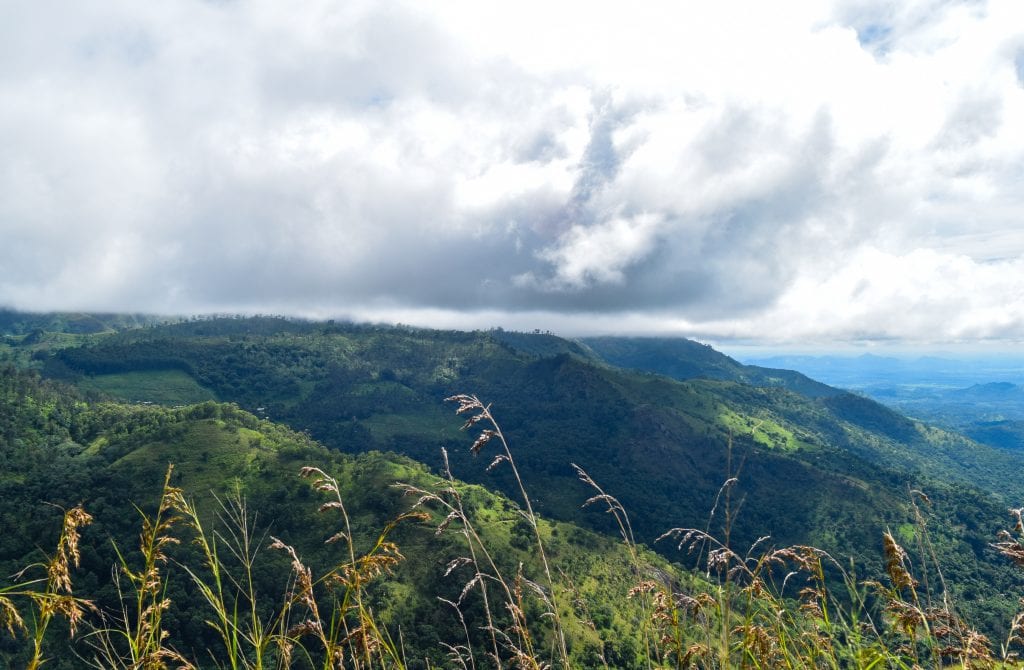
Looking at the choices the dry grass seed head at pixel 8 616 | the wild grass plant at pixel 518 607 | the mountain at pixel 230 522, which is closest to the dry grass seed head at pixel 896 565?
the wild grass plant at pixel 518 607

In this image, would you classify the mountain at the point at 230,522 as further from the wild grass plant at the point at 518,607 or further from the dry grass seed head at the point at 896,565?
the dry grass seed head at the point at 896,565

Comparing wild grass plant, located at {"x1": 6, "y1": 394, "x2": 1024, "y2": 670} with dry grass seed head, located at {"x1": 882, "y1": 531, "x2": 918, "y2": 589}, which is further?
dry grass seed head, located at {"x1": 882, "y1": 531, "x2": 918, "y2": 589}

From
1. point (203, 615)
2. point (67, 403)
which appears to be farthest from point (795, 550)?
point (67, 403)

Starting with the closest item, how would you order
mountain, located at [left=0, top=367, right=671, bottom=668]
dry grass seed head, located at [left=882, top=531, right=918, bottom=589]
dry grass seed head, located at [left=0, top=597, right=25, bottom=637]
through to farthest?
dry grass seed head, located at [left=0, top=597, right=25, bottom=637]
dry grass seed head, located at [left=882, top=531, right=918, bottom=589]
mountain, located at [left=0, top=367, right=671, bottom=668]

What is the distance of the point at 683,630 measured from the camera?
4305 mm

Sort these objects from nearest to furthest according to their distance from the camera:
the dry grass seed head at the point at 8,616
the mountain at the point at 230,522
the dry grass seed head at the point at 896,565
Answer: the dry grass seed head at the point at 8,616
the dry grass seed head at the point at 896,565
the mountain at the point at 230,522

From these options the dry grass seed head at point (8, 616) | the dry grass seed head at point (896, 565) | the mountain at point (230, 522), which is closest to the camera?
the dry grass seed head at point (8, 616)

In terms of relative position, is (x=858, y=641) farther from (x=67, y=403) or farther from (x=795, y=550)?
(x=67, y=403)

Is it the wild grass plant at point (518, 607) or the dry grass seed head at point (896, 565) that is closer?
the wild grass plant at point (518, 607)

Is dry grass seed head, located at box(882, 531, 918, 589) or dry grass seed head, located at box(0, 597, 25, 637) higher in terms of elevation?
dry grass seed head, located at box(882, 531, 918, 589)

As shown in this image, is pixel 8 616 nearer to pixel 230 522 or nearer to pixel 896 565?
pixel 896 565

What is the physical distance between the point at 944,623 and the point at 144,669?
20.6 ft

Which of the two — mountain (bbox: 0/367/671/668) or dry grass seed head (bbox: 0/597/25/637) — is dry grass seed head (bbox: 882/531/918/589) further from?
mountain (bbox: 0/367/671/668)

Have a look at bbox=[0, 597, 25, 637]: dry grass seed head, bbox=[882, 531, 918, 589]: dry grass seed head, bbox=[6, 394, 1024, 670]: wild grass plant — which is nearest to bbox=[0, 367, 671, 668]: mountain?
bbox=[6, 394, 1024, 670]: wild grass plant
